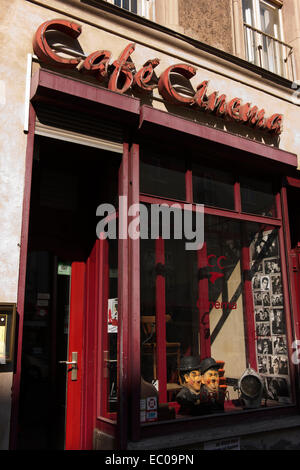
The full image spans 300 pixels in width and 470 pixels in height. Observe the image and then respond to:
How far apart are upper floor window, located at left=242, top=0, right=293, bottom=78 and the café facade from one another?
1.09 metres

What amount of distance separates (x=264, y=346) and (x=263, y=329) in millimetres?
240

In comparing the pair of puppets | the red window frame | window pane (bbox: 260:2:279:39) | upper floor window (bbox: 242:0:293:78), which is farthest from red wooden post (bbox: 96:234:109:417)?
window pane (bbox: 260:2:279:39)

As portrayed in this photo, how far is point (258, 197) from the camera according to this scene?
6.68 metres

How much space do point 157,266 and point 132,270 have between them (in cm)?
53

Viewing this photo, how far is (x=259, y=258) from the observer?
6.65 m

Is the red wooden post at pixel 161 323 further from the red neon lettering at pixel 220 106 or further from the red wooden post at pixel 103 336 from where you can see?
the red neon lettering at pixel 220 106

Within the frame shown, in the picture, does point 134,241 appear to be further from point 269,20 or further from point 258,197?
point 269,20

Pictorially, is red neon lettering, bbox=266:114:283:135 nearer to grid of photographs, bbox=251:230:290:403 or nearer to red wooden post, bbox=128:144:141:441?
grid of photographs, bbox=251:230:290:403

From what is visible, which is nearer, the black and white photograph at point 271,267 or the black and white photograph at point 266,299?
the black and white photograph at point 266,299

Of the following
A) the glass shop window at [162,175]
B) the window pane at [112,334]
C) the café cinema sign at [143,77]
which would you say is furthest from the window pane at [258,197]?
the window pane at [112,334]

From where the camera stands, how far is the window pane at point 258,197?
6539 mm

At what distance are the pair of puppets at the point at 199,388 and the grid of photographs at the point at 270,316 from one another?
0.86 meters

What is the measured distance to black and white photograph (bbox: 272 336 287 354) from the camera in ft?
20.8

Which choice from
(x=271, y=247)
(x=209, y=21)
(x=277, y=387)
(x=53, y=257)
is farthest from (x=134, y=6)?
(x=277, y=387)
